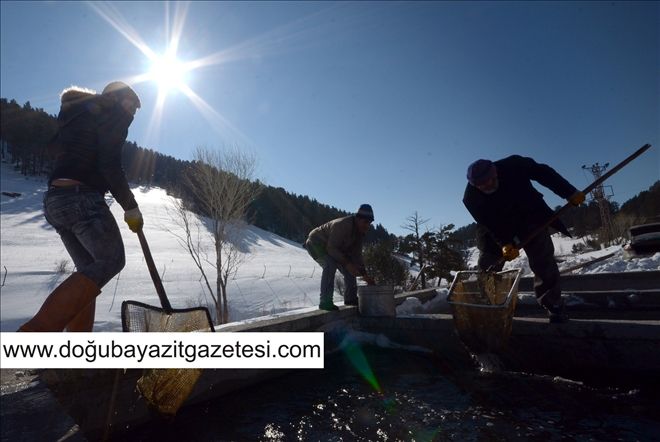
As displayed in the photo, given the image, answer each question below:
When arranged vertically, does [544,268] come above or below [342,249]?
below

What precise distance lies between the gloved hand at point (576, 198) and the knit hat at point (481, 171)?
2.20 ft

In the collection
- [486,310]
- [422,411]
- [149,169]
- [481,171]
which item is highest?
[149,169]

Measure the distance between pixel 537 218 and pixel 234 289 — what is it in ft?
59.3

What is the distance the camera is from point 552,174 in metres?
3.23

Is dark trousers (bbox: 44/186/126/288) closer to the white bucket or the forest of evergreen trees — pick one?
the white bucket

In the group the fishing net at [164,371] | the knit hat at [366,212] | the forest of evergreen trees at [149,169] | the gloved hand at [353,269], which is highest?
the forest of evergreen trees at [149,169]

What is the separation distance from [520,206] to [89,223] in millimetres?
3501

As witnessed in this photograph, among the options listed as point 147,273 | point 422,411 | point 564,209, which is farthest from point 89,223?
point 147,273

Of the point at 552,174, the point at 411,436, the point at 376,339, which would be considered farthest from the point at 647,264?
the point at 411,436

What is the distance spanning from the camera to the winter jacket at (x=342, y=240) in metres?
4.34

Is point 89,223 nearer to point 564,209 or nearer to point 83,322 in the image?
point 83,322

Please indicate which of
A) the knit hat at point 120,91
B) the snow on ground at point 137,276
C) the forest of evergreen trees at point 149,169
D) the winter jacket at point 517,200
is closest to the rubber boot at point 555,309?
the winter jacket at point 517,200

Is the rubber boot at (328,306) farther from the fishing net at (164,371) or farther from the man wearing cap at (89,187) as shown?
the man wearing cap at (89,187)

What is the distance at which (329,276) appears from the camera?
14.9ft
